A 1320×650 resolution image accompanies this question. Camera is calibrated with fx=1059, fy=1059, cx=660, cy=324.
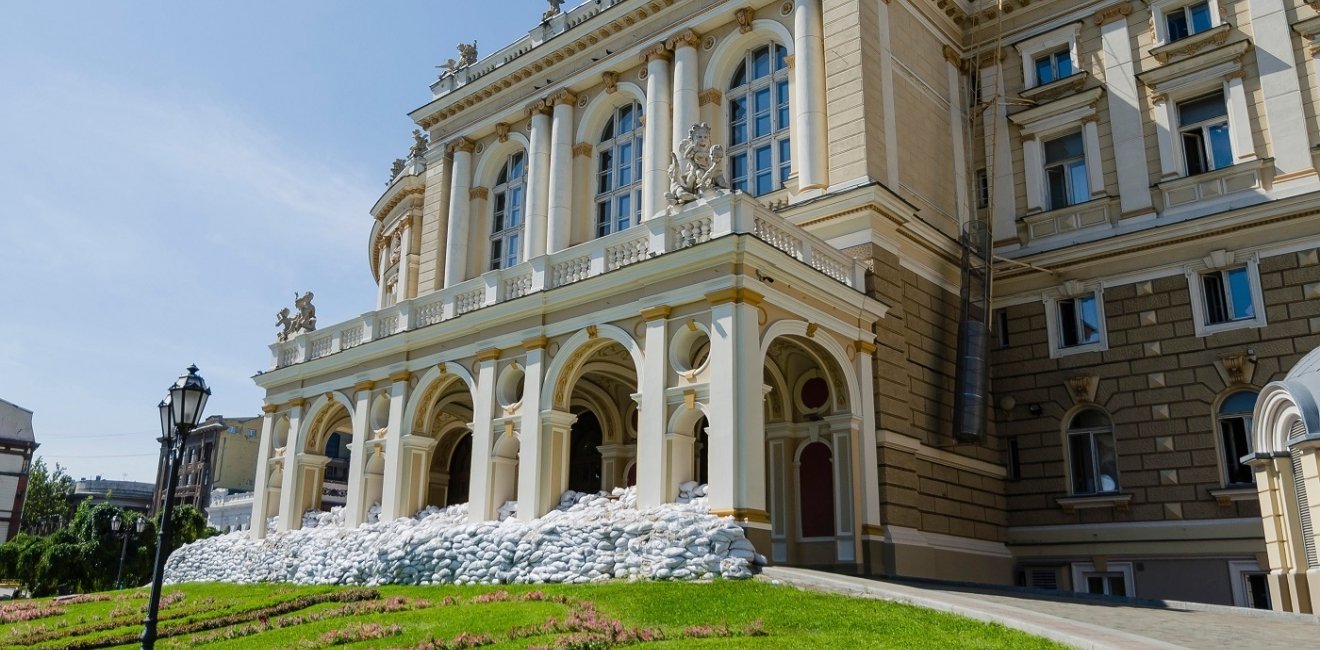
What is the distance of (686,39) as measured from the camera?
105 feet

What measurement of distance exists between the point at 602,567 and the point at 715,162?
9164 millimetres

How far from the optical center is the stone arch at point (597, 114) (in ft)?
113

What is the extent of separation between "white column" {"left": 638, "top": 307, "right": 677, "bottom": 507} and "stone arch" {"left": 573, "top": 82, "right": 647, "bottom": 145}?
13231 millimetres

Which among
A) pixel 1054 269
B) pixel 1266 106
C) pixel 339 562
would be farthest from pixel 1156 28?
pixel 339 562

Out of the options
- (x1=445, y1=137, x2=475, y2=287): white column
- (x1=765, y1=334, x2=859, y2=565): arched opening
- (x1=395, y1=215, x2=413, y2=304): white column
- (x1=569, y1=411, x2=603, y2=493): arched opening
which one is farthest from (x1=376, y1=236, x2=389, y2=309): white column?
(x1=765, y1=334, x2=859, y2=565): arched opening

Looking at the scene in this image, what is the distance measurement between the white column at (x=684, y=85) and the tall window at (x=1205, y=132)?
1344 centimetres

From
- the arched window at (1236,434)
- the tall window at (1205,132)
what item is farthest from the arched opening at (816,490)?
the tall window at (1205,132)

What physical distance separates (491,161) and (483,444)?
14965mm

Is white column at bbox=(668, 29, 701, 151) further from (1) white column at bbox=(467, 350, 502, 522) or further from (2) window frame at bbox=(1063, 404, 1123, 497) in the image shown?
(2) window frame at bbox=(1063, 404, 1123, 497)

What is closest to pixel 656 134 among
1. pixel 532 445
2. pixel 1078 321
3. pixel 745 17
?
pixel 745 17

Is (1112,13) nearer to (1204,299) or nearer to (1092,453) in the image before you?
(1204,299)

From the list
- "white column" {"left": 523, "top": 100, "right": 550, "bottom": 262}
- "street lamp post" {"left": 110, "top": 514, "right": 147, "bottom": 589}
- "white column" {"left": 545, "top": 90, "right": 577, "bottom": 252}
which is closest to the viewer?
"white column" {"left": 545, "top": 90, "right": 577, "bottom": 252}

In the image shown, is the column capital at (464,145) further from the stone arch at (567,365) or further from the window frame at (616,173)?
the stone arch at (567,365)

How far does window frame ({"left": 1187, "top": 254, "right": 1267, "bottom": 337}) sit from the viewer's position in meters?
26.3
